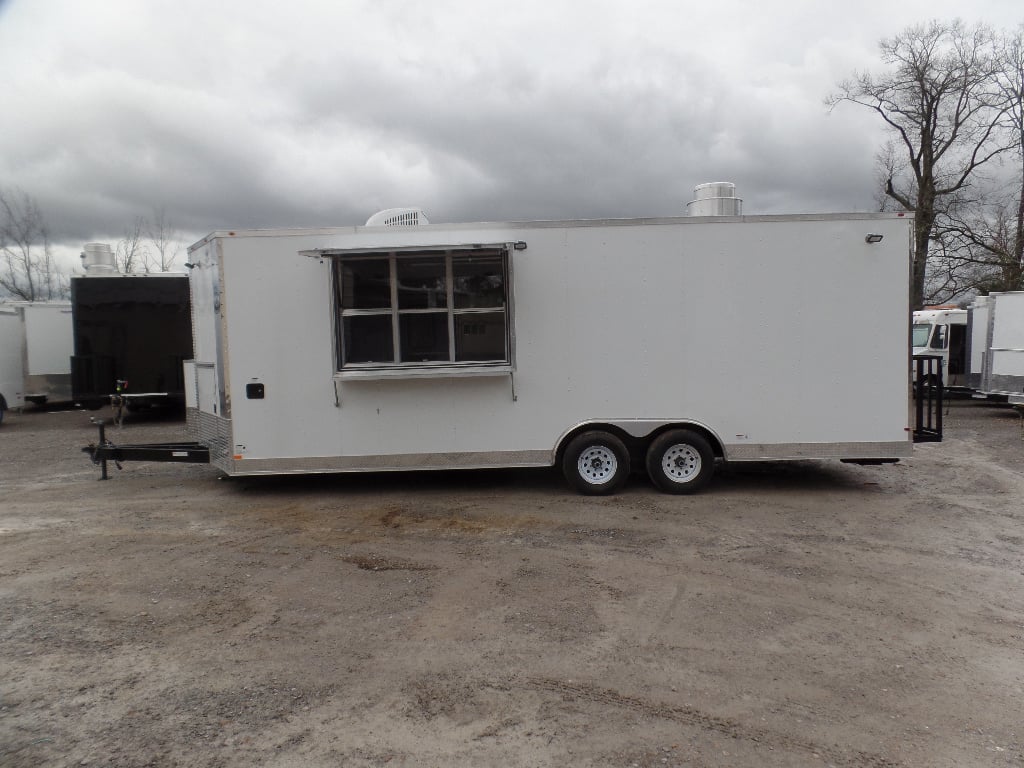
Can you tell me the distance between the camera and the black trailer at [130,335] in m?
14.2

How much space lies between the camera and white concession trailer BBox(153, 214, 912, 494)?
24.3 ft

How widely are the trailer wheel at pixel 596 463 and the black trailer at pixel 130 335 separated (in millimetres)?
10354

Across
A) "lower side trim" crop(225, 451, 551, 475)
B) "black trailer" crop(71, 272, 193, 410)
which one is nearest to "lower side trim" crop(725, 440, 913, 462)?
"lower side trim" crop(225, 451, 551, 475)

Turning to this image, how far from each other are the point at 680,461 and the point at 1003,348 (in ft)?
36.8

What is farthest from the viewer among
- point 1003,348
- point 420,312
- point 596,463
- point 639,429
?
point 1003,348

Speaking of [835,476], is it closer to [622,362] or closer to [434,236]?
[622,362]

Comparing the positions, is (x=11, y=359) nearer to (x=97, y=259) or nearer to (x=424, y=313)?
(x=97, y=259)

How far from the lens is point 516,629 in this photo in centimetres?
434

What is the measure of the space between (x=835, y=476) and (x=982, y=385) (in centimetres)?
926

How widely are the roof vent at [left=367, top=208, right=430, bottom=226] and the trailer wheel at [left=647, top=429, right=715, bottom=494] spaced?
156 inches

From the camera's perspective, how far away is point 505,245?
7.14 m

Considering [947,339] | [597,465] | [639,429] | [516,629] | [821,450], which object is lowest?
[516,629]

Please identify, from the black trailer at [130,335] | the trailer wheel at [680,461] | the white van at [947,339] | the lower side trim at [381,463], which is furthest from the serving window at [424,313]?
the white van at [947,339]

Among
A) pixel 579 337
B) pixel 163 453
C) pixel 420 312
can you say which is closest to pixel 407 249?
pixel 420 312
